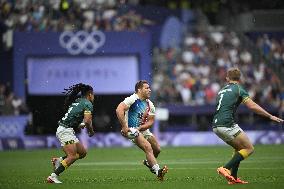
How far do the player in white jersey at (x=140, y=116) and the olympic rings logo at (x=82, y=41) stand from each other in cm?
1942

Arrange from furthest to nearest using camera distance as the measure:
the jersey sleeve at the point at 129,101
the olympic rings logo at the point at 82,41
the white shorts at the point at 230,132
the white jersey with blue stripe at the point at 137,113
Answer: the olympic rings logo at the point at 82,41 < the white jersey with blue stripe at the point at 137,113 < the jersey sleeve at the point at 129,101 < the white shorts at the point at 230,132

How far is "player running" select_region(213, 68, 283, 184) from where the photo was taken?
663 inches

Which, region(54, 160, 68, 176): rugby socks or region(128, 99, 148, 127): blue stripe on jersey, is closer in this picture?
region(54, 160, 68, 176): rugby socks

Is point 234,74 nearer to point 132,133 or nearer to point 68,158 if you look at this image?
point 132,133

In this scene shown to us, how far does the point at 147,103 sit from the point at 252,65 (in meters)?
21.6

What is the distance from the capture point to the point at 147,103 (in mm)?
18438

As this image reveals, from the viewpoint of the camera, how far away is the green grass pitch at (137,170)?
17.0m

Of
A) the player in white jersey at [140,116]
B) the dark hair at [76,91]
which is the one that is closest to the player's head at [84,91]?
the dark hair at [76,91]

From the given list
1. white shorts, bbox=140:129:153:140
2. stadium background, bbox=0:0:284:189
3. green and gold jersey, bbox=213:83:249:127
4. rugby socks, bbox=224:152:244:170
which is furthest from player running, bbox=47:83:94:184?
stadium background, bbox=0:0:284:189

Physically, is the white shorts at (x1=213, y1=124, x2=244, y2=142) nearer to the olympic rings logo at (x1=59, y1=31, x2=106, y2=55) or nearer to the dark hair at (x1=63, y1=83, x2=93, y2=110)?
the dark hair at (x1=63, y1=83, x2=93, y2=110)

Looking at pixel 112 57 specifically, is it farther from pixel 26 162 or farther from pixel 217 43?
pixel 26 162

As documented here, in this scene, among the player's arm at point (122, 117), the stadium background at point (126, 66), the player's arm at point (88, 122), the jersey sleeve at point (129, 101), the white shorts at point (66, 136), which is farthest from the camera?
the stadium background at point (126, 66)

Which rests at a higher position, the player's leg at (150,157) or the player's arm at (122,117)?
the player's arm at (122,117)

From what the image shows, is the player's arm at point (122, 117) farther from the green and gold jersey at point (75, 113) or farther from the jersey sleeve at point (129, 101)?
the green and gold jersey at point (75, 113)
